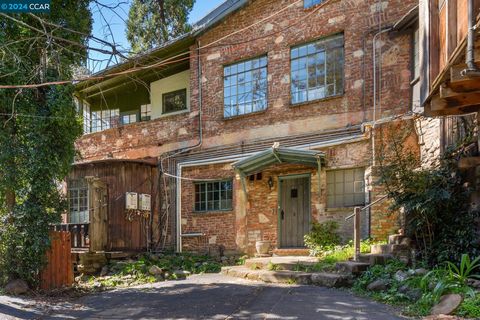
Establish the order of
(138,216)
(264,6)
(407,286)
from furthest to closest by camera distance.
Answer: (138,216)
(264,6)
(407,286)

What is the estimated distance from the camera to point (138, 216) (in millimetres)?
13320

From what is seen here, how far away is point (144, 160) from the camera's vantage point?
13.8m

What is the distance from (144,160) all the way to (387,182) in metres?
8.32

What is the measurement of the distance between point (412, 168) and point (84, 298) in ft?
22.5

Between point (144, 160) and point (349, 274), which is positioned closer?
point (349, 274)

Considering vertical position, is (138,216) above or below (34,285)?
above

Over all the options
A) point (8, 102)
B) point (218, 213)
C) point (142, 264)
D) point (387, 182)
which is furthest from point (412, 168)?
point (8, 102)

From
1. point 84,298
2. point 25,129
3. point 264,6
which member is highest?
point 264,6

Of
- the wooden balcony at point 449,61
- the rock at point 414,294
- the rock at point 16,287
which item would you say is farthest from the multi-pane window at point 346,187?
the rock at point 16,287

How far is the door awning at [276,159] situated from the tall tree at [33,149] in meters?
4.60

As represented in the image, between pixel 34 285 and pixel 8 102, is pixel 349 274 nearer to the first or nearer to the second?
pixel 34 285

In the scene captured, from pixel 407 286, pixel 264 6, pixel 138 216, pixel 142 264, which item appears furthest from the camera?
pixel 138 216

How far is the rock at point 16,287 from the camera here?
789cm

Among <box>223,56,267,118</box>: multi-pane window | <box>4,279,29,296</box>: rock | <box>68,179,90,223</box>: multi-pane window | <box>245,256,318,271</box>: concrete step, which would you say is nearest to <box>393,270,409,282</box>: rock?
<box>245,256,318,271</box>: concrete step
